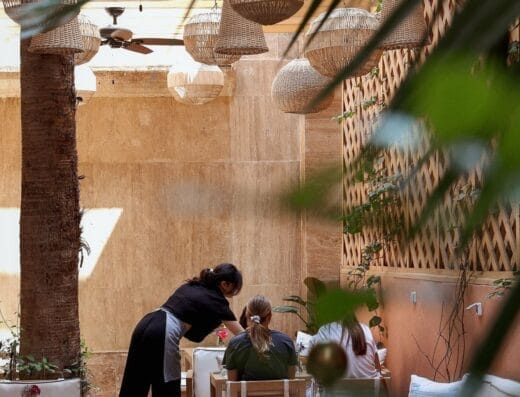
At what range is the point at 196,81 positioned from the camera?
26.4 feet

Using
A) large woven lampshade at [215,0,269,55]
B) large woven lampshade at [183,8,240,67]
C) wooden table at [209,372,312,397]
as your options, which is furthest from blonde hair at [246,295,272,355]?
large woven lampshade at [183,8,240,67]

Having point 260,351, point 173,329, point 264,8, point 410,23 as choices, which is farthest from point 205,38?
point 410,23

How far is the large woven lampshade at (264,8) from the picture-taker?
4023mm

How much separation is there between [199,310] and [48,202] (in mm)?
1305

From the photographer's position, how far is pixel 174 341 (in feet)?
18.0

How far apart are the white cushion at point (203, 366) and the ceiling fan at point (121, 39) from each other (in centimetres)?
236

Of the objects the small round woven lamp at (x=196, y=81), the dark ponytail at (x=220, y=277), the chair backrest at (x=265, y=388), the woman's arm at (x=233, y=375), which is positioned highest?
the small round woven lamp at (x=196, y=81)

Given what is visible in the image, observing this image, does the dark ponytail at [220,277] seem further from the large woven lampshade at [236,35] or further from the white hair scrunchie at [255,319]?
the large woven lampshade at [236,35]

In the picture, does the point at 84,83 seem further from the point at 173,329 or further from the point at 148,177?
the point at 173,329

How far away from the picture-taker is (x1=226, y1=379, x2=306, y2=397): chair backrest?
5.40 metres

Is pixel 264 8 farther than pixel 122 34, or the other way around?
pixel 122 34

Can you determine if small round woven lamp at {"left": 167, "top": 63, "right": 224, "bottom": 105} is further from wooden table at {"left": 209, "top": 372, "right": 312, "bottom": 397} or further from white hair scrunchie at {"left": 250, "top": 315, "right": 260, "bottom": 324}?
white hair scrunchie at {"left": 250, "top": 315, "right": 260, "bottom": 324}

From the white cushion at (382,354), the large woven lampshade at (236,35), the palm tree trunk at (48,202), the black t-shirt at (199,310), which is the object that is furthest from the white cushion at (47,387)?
the white cushion at (382,354)

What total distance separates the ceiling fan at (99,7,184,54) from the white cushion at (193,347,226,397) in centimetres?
236
